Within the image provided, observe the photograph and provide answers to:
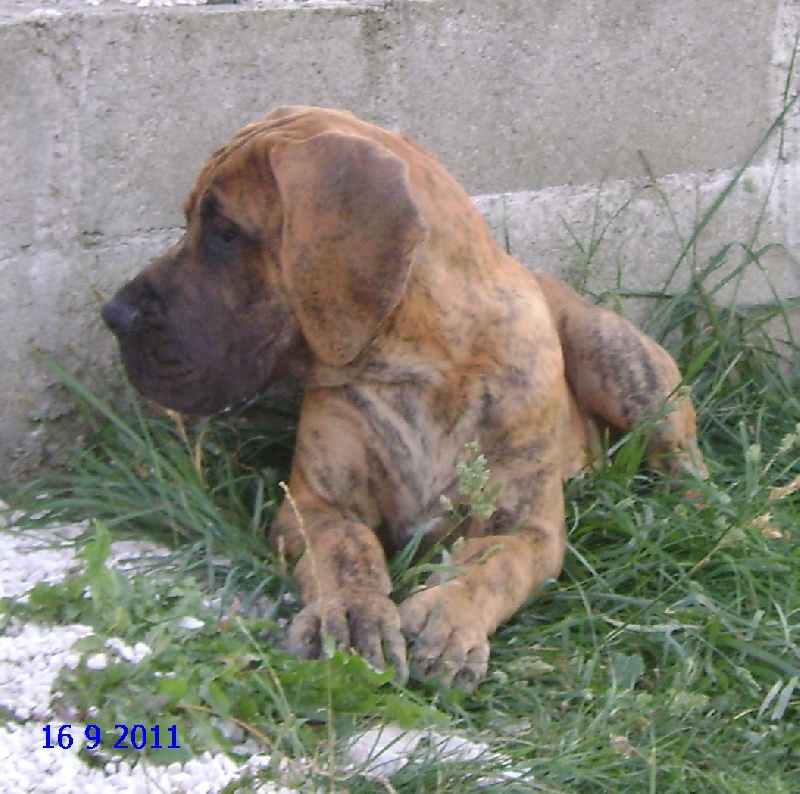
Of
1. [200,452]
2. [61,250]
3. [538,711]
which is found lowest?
[538,711]

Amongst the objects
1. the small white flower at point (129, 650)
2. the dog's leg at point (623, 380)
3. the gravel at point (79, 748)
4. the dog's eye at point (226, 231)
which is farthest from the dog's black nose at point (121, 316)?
the dog's leg at point (623, 380)

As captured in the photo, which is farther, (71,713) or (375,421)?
(375,421)

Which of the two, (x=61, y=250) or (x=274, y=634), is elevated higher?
(x=61, y=250)

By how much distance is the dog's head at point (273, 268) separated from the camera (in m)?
2.70

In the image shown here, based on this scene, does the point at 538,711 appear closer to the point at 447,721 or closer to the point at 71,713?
the point at 447,721

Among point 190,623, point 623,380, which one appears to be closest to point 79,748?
point 190,623

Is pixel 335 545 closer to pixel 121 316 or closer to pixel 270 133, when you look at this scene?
pixel 121 316

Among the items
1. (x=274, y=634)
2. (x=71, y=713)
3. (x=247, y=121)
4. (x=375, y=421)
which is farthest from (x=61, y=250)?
(x=71, y=713)

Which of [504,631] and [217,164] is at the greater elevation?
[217,164]

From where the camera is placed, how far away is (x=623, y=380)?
3562 millimetres

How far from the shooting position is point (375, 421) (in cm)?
308

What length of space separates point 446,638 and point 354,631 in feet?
0.61

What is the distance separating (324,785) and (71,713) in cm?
44
